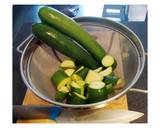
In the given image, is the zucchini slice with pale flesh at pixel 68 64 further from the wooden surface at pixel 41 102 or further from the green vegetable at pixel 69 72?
the wooden surface at pixel 41 102

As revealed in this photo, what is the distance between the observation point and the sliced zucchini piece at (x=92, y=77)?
901 millimetres

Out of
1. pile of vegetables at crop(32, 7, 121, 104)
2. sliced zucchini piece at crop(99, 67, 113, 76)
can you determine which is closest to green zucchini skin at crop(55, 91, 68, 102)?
pile of vegetables at crop(32, 7, 121, 104)

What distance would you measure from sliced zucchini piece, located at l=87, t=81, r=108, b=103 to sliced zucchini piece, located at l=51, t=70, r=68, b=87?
78 millimetres

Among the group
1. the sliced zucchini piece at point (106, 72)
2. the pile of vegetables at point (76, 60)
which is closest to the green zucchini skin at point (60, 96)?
the pile of vegetables at point (76, 60)

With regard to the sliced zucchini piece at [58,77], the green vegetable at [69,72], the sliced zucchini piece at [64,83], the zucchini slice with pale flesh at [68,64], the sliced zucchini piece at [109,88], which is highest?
the zucchini slice with pale flesh at [68,64]

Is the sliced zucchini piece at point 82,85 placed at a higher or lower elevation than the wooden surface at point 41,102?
higher

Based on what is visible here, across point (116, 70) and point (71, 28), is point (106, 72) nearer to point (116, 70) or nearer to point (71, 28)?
point (116, 70)

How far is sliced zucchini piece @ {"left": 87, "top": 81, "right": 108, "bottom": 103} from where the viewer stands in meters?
0.87

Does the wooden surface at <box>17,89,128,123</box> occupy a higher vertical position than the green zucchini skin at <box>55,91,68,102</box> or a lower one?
lower

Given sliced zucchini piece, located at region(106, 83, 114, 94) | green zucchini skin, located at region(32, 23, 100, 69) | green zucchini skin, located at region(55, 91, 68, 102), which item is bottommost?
green zucchini skin, located at region(55, 91, 68, 102)

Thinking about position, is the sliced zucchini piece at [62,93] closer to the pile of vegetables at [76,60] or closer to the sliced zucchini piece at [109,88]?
the pile of vegetables at [76,60]

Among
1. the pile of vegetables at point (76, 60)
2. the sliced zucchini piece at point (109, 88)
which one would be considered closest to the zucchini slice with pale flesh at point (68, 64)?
the pile of vegetables at point (76, 60)

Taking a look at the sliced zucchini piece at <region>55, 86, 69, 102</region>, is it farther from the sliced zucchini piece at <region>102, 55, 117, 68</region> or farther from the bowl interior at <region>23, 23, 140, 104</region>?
the sliced zucchini piece at <region>102, 55, 117, 68</region>
